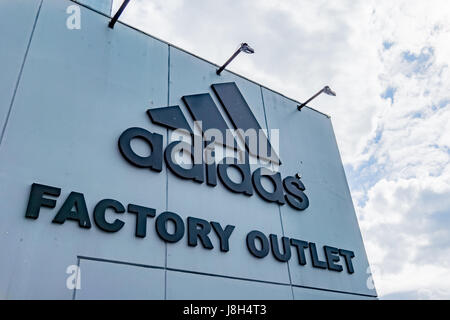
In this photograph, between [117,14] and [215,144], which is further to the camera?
[215,144]

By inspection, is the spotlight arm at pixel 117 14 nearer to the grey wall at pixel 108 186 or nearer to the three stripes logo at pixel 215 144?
the grey wall at pixel 108 186

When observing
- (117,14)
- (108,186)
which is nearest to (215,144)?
(108,186)

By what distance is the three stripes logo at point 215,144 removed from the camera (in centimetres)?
529

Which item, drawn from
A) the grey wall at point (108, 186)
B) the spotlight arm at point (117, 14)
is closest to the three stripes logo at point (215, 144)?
the grey wall at point (108, 186)

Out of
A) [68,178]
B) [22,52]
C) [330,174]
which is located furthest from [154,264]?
[330,174]

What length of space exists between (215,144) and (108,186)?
6.63ft

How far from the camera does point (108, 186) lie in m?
4.59

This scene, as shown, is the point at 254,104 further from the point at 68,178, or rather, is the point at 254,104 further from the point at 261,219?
the point at 68,178

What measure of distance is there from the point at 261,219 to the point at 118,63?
10.3ft

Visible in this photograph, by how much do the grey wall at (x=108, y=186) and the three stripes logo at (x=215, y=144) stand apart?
5.1 inches

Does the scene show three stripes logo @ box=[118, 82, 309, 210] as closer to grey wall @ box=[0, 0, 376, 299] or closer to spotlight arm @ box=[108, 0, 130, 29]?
grey wall @ box=[0, 0, 376, 299]

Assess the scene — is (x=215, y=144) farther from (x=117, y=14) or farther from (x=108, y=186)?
(x=117, y=14)

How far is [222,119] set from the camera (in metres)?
6.47

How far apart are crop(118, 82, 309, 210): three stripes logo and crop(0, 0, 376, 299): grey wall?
130 mm
